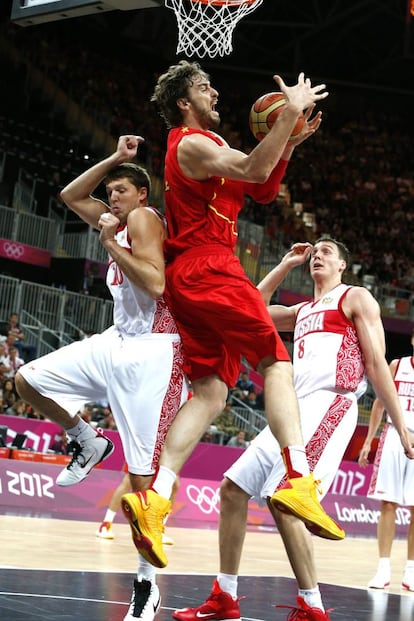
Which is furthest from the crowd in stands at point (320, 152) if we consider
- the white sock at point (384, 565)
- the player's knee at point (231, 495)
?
the player's knee at point (231, 495)

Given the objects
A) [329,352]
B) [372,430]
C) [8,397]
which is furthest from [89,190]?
[8,397]

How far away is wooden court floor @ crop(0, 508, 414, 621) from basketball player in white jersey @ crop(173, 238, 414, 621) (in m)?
0.49

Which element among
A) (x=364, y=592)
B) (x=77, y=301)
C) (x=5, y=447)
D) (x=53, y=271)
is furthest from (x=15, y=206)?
(x=364, y=592)

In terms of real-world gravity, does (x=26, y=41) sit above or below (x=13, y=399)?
above

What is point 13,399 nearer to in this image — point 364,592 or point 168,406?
point 364,592

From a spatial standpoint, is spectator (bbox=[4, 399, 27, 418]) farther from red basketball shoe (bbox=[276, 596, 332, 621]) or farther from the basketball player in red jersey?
red basketball shoe (bbox=[276, 596, 332, 621])

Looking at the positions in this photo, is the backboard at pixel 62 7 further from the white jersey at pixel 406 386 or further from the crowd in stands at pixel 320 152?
the crowd in stands at pixel 320 152

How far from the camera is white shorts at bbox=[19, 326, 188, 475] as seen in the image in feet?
16.9

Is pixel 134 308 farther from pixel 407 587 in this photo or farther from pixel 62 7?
pixel 407 587

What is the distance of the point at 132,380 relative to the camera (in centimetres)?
520

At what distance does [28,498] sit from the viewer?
40.7ft

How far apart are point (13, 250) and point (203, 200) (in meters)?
15.8

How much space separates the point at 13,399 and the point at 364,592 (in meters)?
8.64

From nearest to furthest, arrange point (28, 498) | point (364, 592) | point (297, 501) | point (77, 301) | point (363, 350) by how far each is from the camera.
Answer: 1. point (297, 501)
2. point (363, 350)
3. point (364, 592)
4. point (28, 498)
5. point (77, 301)
